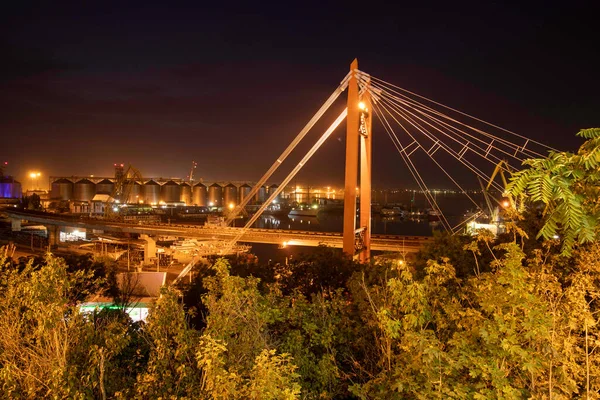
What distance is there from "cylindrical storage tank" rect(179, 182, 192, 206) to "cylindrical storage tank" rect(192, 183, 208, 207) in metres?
1.22

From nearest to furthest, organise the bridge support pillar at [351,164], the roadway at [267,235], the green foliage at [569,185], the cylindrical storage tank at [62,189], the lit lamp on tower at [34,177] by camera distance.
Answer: the green foliage at [569,185] → the bridge support pillar at [351,164] → the roadway at [267,235] → the lit lamp on tower at [34,177] → the cylindrical storage tank at [62,189]

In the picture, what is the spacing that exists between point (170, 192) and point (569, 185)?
3309 inches

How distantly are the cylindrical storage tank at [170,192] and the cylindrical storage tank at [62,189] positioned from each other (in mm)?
16074

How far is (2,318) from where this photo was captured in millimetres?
3547

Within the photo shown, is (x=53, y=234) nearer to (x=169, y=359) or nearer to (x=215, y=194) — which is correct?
(x=169, y=359)

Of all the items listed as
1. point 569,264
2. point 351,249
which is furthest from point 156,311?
point 351,249

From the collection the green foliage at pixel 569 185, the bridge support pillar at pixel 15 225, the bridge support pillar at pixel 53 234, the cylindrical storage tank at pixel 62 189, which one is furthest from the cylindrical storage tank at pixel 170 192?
the green foliage at pixel 569 185

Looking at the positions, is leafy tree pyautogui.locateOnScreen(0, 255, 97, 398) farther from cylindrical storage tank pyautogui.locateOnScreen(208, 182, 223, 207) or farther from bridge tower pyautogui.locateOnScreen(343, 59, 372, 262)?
cylindrical storage tank pyautogui.locateOnScreen(208, 182, 223, 207)

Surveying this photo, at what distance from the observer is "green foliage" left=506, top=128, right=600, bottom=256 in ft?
6.37

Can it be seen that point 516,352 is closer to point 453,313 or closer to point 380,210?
point 453,313

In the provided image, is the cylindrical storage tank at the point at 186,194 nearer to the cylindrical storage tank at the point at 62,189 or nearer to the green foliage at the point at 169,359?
the cylindrical storage tank at the point at 62,189

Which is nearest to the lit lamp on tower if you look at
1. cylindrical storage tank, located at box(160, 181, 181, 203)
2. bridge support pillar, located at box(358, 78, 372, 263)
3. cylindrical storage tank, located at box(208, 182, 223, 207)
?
cylindrical storage tank, located at box(160, 181, 181, 203)

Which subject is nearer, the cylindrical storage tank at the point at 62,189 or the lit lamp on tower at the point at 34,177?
the lit lamp on tower at the point at 34,177

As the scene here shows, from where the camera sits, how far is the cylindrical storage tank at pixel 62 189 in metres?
68.9
